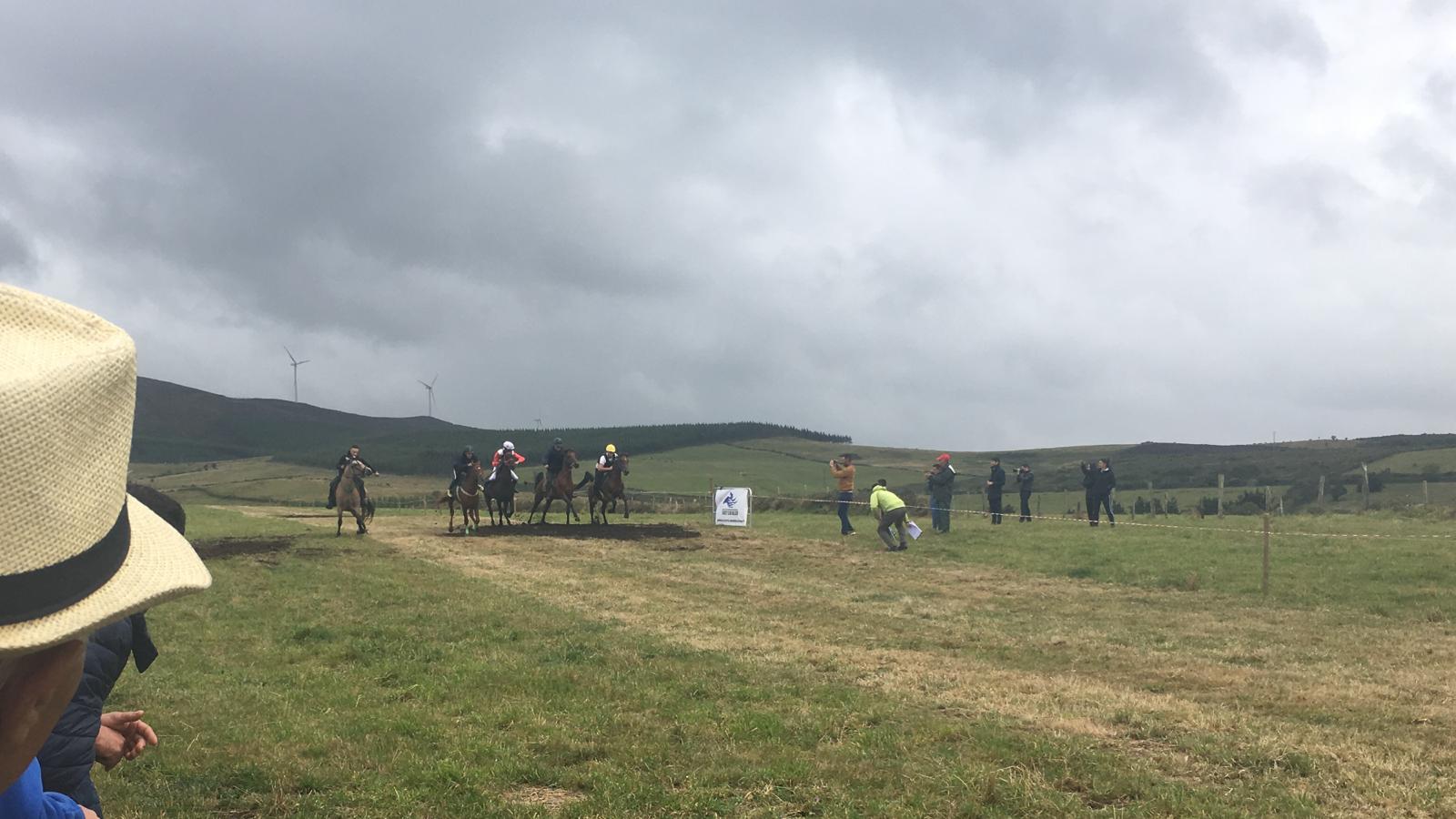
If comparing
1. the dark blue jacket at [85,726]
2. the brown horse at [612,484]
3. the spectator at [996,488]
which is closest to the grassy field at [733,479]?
the spectator at [996,488]

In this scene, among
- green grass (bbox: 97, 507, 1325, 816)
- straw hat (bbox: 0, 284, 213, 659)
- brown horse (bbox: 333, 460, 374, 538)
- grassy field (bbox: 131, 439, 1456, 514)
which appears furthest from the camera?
grassy field (bbox: 131, 439, 1456, 514)

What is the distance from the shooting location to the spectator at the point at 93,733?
301 centimetres

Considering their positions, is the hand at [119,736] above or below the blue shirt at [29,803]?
below

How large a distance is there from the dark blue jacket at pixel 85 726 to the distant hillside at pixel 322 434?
96.0m

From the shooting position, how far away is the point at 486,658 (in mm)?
10398

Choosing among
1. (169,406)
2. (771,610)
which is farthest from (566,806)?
(169,406)

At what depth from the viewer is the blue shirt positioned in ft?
6.09

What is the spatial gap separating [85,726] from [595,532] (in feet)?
83.2

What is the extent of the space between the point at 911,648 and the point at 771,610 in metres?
3.24

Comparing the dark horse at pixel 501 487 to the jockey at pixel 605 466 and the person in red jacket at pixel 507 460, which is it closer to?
the person in red jacket at pixel 507 460

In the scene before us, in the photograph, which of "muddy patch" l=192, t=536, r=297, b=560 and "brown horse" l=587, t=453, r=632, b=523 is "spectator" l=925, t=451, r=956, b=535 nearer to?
"brown horse" l=587, t=453, r=632, b=523

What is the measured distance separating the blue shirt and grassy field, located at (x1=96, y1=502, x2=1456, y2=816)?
4136 millimetres

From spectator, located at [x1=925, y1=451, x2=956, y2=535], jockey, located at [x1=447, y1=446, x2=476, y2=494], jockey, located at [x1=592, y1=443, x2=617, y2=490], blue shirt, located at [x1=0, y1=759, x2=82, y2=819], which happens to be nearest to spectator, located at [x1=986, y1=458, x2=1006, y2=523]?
spectator, located at [x1=925, y1=451, x2=956, y2=535]

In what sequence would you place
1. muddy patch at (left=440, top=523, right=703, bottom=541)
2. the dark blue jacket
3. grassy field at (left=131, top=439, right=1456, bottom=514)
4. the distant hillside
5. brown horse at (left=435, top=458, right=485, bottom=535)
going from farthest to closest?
the distant hillside
grassy field at (left=131, top=439, right=1456, bottom=514)
brown horse at (left=435, top=458, right=485, bottom=535)
muddy patch at (left=440, top=523, right=703, bottom=541)
the dark blue jacket
